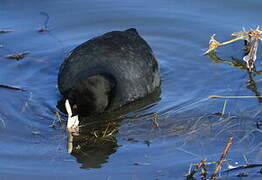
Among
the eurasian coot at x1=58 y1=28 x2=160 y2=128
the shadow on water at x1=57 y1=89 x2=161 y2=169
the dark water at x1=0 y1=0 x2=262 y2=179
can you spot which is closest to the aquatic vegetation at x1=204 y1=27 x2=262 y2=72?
the dark water at x1=0 y1=0 x2=262 y2=179

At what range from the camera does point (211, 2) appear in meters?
9.20

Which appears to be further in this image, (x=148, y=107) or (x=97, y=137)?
(x=148, y=107)

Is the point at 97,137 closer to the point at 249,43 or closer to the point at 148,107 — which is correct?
the point at 148,107

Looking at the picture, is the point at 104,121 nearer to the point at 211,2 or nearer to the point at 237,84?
the point at 237,84

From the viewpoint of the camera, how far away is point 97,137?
19.9 ft

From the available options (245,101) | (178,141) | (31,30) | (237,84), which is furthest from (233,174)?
(31,30)

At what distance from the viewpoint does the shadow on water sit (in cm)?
561

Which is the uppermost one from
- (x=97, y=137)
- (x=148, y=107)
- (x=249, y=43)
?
(x=249, y=43)

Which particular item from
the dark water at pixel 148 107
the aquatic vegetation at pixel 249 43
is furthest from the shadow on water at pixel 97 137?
the aquatic vegetation at pixel 249 43

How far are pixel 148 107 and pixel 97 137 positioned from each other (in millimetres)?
987

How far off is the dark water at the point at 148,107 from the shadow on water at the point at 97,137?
0.02 metres

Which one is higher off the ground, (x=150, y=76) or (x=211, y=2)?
(x=211, y=2)

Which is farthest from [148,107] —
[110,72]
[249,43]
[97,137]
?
[249,43]

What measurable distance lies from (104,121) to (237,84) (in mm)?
1787
